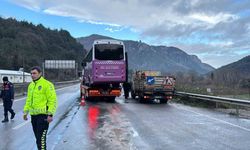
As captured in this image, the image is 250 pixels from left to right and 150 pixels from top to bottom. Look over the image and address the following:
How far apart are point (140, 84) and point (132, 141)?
→ 58.9 feet

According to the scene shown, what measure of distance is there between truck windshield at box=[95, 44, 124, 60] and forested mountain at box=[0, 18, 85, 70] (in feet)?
297

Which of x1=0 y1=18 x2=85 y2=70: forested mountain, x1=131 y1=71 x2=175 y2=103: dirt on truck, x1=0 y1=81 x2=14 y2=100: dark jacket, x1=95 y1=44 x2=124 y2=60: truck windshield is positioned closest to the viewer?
x1=0 y1=81 x2=14 y2=100: dark jacket

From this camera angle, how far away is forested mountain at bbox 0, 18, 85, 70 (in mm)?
125562

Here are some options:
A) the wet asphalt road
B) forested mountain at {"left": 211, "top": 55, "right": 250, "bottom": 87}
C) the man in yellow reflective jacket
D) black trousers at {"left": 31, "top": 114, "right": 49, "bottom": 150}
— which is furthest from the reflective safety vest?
forested mountain at {"left": 211, "top": 55, "right": 250, "bottom": 87}

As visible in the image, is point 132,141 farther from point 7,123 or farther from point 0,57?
point 0,57

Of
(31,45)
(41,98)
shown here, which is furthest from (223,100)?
(31,45)

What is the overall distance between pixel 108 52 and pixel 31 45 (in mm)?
119888

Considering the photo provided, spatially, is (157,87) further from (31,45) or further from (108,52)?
(31,45)

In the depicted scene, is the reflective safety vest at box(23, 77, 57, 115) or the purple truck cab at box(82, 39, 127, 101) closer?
the reflective safety vest at box(23, 77, 57, 115)

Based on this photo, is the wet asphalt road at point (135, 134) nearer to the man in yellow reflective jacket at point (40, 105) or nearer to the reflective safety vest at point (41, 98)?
the man in yellow reflective jacket at point (40, 105)

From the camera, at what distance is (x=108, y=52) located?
30469 millimetres

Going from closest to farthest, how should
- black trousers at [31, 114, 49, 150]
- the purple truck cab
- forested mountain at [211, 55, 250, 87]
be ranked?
black trousers at [31, 114, 49, 150] < the purple truck cab < forested mountain at [211, 55, 250, 87]

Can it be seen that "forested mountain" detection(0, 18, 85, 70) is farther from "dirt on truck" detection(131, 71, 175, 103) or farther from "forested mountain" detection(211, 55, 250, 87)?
"dirt on truck" detection(131, 71, 175, 103)

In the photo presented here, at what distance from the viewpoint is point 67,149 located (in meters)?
9.91
